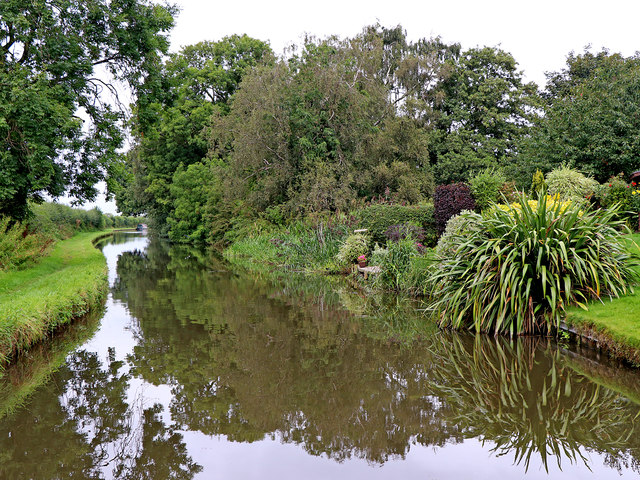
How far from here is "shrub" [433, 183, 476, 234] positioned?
13.5m

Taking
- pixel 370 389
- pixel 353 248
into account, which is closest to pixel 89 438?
pixel 370 389

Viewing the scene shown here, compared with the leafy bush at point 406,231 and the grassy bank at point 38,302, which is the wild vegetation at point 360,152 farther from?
the grassy bank at point 38,302

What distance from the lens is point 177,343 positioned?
7.54 m

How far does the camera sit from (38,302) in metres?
7.89

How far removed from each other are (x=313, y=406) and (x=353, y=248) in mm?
10351

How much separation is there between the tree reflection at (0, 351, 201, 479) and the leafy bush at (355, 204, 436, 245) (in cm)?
1080

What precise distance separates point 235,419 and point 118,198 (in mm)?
62436

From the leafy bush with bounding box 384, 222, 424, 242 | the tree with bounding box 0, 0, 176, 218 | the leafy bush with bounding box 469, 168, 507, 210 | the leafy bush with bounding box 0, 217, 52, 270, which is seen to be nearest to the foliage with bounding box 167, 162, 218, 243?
the tree with bounding box 0, 0, 176, 218

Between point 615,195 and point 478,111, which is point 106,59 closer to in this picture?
point 615,195

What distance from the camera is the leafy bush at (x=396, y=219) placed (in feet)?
49.0

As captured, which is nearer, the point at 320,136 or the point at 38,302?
the point at 38,302

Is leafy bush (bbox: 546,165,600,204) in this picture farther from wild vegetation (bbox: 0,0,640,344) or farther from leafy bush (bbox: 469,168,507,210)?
leafy bush (bbox: 469,168,507,210)

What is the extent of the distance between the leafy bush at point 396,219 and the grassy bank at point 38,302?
8.34 m

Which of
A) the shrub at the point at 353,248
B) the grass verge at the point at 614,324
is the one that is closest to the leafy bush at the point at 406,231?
the shrub at the point at 353,248
